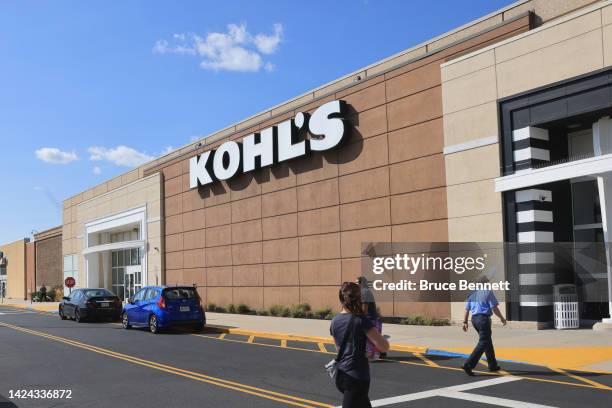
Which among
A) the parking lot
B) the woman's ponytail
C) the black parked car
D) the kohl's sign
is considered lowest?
the parking lot

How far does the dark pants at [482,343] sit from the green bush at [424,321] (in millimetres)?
8665

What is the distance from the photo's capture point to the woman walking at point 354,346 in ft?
17.3

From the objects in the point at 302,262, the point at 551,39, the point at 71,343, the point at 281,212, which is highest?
the point at 551,39

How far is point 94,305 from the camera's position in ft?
86.1

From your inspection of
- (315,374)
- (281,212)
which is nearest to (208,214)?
(281,212)

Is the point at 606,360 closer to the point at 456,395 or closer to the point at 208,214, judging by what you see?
the point at 456,395

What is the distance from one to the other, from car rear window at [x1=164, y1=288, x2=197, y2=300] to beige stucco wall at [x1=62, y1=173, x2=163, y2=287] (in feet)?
58.8

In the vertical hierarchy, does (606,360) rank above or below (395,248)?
below

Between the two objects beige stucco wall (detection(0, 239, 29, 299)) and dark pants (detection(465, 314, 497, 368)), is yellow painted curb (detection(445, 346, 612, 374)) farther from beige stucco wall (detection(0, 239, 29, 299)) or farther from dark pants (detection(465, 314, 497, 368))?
beige stucco wall (detection(0, 239, 29, 299))

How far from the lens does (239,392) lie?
9.60 metres

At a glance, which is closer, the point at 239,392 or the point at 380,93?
the point at 239,392

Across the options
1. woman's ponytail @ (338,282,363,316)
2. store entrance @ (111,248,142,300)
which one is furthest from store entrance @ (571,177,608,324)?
store entrance @ (111,248,142,300)

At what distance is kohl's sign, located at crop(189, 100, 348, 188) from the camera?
24531 millimetres

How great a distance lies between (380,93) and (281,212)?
7518mm
